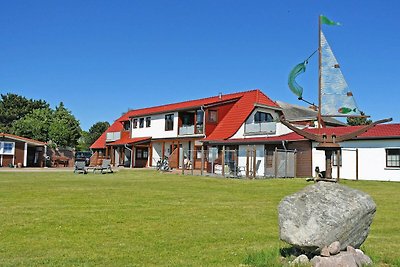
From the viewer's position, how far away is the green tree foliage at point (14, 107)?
7669 cm

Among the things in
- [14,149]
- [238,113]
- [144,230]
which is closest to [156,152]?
[238,113]

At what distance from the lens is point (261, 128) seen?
33719 mm

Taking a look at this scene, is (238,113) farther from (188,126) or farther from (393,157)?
(393,157)

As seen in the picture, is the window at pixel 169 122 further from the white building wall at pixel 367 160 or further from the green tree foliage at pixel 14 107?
the green tree foliage at pixel 14 107

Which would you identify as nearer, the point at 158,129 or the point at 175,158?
the point at 175,158

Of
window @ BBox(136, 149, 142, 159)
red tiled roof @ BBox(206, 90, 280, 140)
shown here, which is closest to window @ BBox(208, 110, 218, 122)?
red tiled roof @ BBox(206, 90, 280, 140)

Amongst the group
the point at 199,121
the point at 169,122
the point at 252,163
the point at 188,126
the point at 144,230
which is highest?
the point at 169,122

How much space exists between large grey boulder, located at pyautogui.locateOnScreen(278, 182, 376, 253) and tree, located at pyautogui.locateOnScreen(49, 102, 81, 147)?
2125 inches

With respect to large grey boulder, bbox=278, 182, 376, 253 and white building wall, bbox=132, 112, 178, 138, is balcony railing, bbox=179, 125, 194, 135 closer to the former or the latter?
white building wall, bbox=132, 112, 178, 138

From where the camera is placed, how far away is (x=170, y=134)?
137 feet

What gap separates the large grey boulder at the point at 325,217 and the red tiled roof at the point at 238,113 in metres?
28.1

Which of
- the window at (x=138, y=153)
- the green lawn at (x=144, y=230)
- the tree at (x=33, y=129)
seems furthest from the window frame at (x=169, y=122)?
the green lawn at (x=144, y=230)

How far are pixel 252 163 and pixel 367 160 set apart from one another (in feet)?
24.6

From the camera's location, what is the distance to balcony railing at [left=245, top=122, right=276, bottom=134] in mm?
32466
